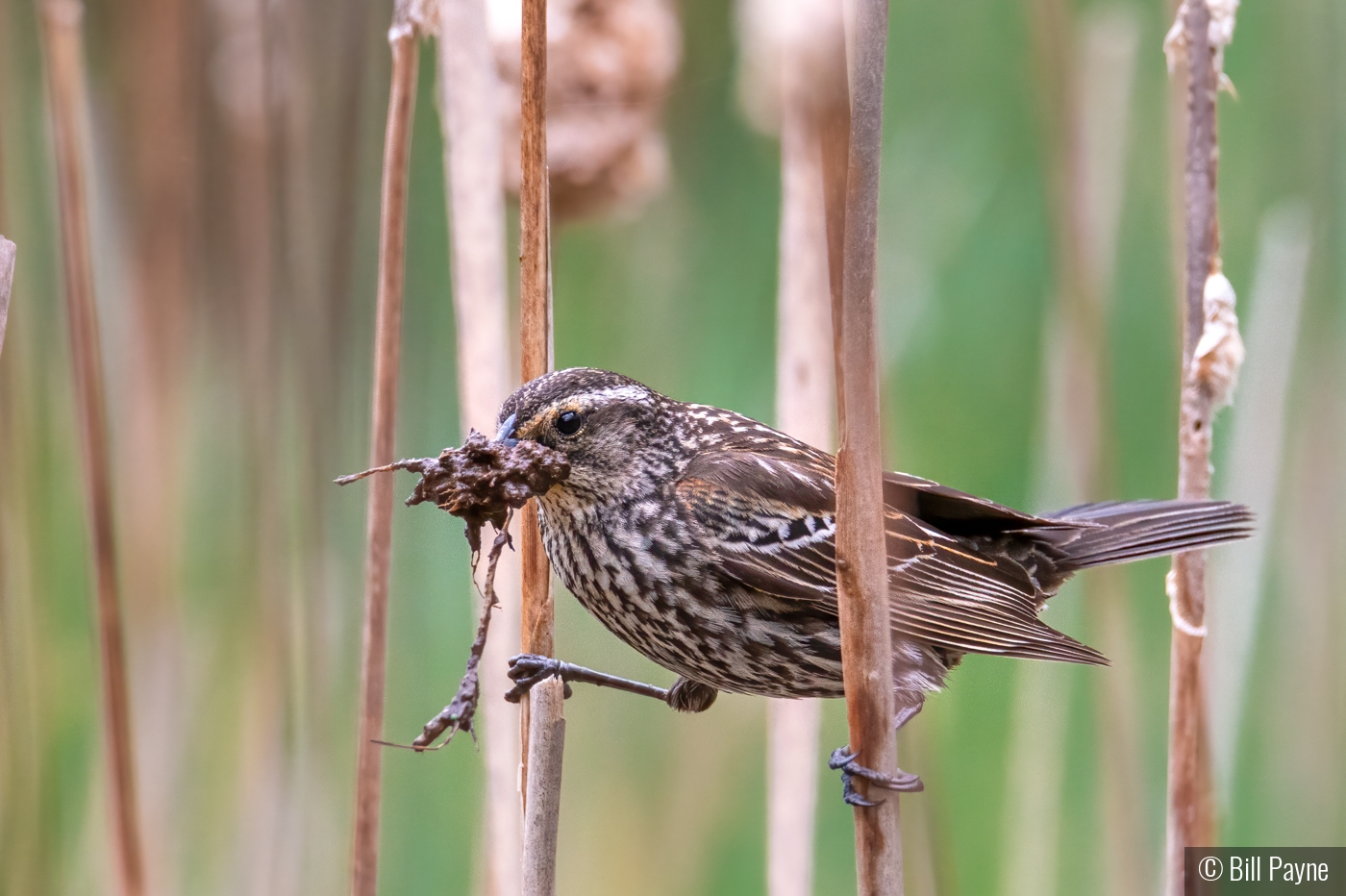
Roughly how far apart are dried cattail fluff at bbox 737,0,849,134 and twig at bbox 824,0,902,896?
5 centimetres

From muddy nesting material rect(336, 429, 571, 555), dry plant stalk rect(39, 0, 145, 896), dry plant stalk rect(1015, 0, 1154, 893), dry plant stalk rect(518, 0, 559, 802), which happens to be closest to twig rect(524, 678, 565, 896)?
dry plant stalk rect(518, 0, 559, 802)

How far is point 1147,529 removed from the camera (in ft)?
6.72

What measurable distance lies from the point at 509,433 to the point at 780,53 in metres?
0.90

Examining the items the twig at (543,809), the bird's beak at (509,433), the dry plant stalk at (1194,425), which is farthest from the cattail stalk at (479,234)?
the dry plant stalk at (1194,425)

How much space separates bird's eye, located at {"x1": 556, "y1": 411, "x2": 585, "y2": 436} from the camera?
172cm

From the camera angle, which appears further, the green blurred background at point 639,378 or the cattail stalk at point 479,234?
the green blurred background at point 639,378

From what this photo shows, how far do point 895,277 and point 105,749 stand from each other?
5.62ft

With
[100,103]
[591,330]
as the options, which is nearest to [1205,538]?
[591,330]

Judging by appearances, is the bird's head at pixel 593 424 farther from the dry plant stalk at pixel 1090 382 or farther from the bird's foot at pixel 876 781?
the dry plant stalk at pixel 1090 382

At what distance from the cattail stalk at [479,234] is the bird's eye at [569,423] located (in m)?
0.10

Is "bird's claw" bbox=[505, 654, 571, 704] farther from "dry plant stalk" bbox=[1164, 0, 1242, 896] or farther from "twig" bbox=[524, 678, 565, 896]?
"dry plant stalk" bbox=[1164, 0, 1242, 896]

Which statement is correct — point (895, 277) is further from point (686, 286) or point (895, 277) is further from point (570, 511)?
point (570, 511)

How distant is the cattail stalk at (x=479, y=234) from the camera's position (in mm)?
1741

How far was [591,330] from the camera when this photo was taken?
8.49 feet
